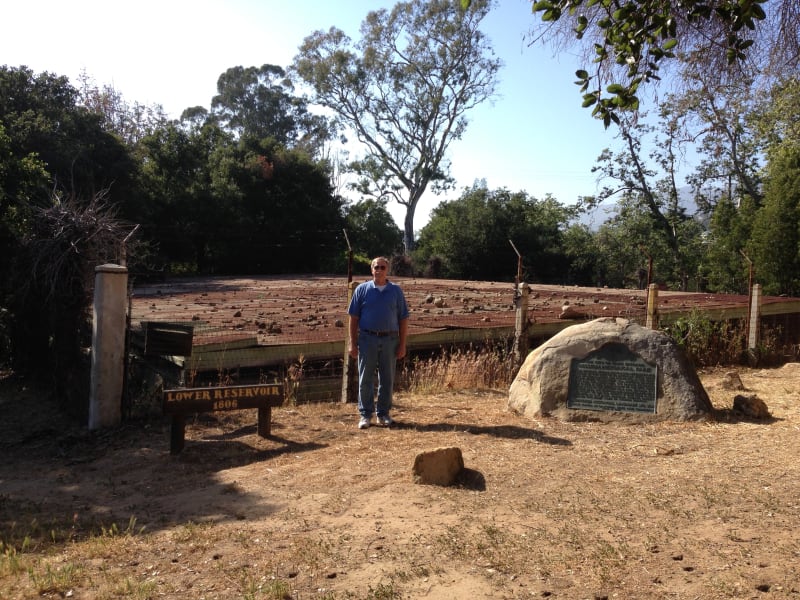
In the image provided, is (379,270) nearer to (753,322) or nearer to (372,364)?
(372,364)

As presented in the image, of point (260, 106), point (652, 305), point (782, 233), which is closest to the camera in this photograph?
point (652, 305)

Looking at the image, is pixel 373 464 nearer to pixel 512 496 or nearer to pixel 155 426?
pixel 512 496

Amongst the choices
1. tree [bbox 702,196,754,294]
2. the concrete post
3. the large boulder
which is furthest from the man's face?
tree [bbox 702,196,754,294]

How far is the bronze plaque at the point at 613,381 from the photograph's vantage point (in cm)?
700

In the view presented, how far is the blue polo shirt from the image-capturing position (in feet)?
22.4

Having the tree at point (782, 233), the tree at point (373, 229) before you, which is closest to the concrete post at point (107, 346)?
the tree at point (782, 233)

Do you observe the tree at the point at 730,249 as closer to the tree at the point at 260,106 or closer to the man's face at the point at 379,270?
the man's face at the point at 379,270

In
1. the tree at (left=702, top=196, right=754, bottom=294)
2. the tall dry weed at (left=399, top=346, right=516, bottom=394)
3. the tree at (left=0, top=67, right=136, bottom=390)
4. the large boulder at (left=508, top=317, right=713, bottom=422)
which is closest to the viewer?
the large boulder at (left=508, top=317, right=713, bottom=422)

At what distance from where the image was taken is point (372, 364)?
691 cm

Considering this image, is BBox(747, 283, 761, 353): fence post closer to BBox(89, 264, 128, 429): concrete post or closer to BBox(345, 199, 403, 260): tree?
BBox(89, 264, 128, 429): concrete post

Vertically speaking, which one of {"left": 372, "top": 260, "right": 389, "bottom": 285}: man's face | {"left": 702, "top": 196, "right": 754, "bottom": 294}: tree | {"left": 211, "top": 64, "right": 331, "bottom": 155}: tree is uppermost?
{"left": 211, "top": 64, "right": 331, "bottom": 155}: tree

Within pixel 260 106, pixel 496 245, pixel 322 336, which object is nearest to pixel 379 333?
pixel 322 336

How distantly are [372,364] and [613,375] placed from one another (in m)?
2.28

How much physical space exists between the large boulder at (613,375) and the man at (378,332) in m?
1.41
